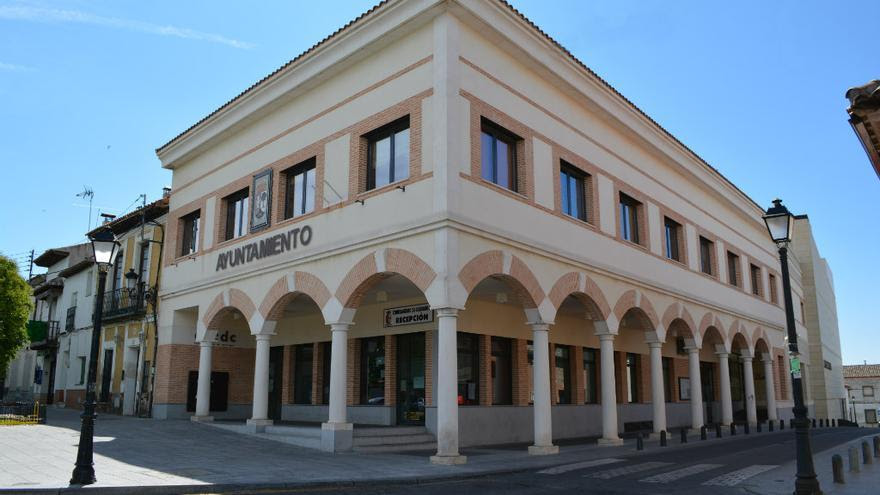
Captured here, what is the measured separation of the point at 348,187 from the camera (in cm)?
1658

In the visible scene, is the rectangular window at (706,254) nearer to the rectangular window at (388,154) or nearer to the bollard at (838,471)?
the rectangular window at (388,154)

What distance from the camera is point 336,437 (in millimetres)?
15195

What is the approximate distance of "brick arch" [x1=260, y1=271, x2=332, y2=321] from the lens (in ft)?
55.1

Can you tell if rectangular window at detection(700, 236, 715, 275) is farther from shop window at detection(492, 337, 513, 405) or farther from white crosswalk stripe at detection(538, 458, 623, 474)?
white crosswalk stripe at detection(538, 458, 623, 474)

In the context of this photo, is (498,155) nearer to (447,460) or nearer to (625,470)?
(447,460)

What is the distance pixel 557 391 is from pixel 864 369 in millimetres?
82544

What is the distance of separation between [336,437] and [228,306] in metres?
6.89

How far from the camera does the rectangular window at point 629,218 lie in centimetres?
2141

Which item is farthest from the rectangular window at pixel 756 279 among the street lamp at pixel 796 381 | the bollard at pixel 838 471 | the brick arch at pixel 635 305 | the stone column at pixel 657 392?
the street lamp at pixel 796 381

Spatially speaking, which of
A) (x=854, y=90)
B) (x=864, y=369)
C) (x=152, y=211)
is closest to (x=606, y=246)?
(x=854, y=90)

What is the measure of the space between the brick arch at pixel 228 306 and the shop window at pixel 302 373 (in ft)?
10.3

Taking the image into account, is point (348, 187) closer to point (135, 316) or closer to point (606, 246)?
point (606, 246)

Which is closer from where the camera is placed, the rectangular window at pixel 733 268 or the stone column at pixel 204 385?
the stone column at pixel 204 385

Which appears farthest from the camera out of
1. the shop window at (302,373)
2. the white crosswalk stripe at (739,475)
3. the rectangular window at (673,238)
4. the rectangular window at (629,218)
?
the rectangular window at (673,238)
